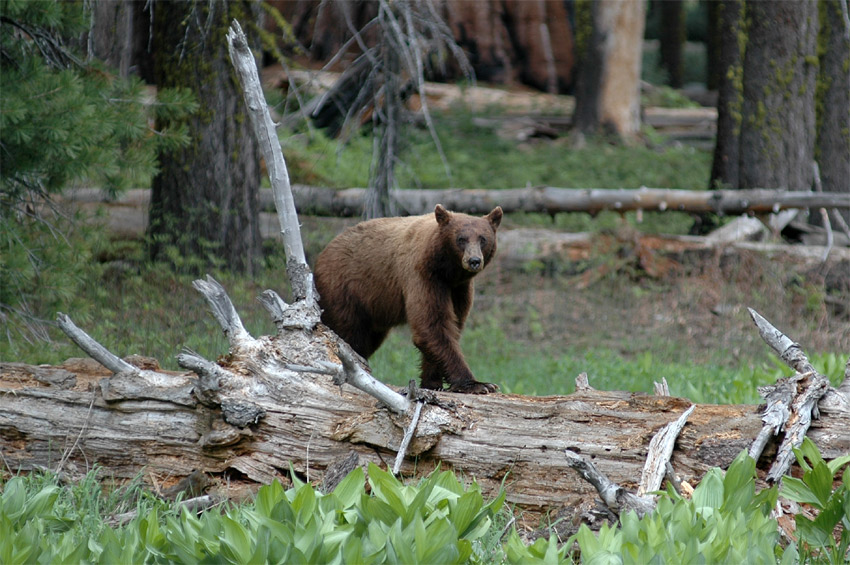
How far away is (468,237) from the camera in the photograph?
237 inches

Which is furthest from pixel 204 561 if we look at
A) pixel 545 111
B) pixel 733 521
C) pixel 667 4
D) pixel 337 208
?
pixel 667 4

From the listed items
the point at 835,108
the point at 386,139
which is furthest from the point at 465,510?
the point at 835,108

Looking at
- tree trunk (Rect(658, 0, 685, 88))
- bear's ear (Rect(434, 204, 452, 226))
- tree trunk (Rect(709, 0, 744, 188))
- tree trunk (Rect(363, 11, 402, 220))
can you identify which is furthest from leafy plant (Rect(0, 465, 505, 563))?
tree trunk (Rect(658, 0, 685, 88))

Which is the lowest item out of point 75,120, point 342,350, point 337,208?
point 337,208

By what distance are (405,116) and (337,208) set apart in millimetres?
1794

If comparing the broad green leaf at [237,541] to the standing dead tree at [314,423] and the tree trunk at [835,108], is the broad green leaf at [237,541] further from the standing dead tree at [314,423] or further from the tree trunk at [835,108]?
the tree trunk at [835,108]

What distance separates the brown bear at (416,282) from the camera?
19.3 feet

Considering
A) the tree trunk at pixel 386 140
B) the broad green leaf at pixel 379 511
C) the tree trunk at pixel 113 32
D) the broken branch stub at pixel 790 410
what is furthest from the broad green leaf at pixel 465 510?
the tree trunk at pixel 113 32

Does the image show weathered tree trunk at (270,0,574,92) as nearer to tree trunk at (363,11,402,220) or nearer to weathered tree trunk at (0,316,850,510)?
tree trunk at (363,11,402,220)

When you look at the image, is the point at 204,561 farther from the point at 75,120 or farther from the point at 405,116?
the point at 405,116

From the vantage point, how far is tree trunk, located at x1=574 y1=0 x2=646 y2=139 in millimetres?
18359

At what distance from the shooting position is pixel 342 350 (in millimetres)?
3852

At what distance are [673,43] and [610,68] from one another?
363 inches

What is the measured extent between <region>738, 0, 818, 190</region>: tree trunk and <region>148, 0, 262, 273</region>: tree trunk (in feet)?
22.5
